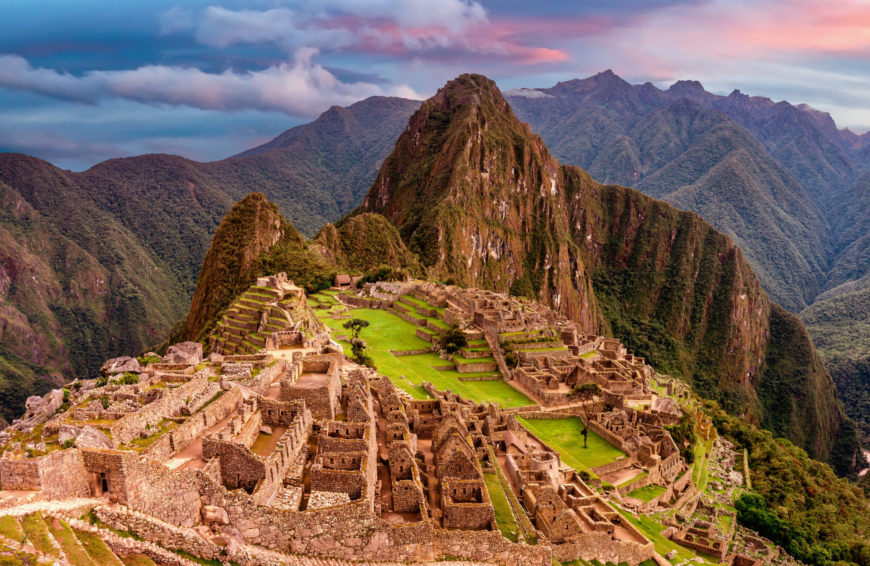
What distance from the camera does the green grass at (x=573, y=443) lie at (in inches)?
1490

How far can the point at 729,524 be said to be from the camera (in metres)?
37.3

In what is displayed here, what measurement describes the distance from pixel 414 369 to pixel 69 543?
4116 cm

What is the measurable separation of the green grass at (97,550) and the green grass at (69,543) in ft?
0.83

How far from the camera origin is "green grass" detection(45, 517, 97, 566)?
37.6 feet

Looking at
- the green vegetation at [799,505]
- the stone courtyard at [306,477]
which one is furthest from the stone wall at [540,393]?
the green vegetation at [799,505]

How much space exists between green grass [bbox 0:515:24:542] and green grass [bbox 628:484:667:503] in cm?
3253

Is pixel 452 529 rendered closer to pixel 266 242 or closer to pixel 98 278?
pixel 266 242

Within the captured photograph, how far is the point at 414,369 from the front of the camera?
52.4m

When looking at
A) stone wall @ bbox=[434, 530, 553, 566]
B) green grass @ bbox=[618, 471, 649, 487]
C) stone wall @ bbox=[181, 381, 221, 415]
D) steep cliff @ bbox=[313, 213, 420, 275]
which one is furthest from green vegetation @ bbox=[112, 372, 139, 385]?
steep cliff @ bbox=[313, 213, 420, 275]

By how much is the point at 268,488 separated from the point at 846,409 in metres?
205

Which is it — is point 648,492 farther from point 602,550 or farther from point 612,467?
point 602,550

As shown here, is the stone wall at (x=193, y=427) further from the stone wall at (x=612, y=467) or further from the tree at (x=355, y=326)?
the tree at (x=355, y=326)

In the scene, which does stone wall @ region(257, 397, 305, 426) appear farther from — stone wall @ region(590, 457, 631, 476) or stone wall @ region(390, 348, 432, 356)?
stone wall @ region(390, 348, 432, 356)

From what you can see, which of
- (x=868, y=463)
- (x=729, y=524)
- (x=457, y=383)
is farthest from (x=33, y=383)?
(x=868, y=463)
